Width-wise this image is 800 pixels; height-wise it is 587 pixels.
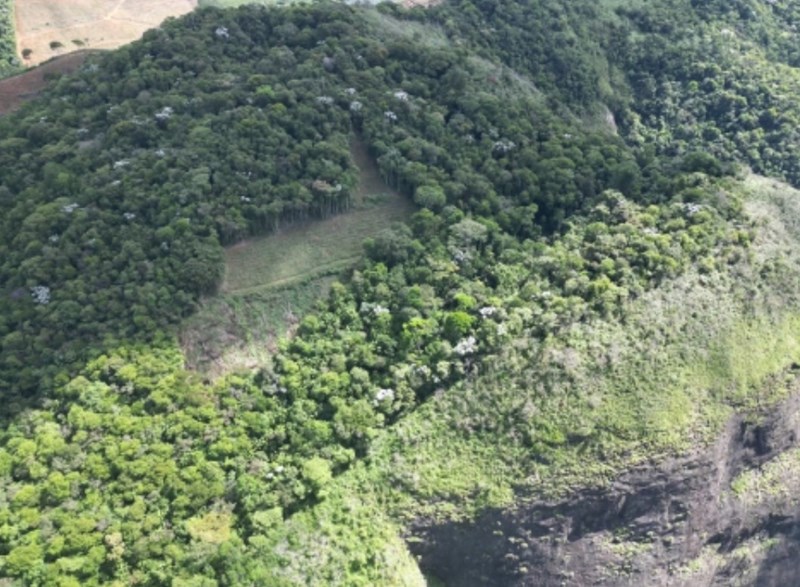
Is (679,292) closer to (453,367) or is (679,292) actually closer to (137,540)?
(453,367)

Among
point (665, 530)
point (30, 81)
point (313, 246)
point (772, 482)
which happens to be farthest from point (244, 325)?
point (772, 482)

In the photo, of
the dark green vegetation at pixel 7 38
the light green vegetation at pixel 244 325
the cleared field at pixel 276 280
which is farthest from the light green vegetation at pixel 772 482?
the dark green vegetation at pixel 7 38

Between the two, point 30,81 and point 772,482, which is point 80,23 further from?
point 772,482

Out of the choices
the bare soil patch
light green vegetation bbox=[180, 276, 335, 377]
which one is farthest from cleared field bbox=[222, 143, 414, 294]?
the bare soil patch

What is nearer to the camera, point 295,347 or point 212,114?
point 295,347

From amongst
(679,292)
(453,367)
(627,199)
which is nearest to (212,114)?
(453,367)

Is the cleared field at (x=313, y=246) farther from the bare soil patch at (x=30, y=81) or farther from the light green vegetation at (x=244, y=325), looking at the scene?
the bare soil patch at (x=30, y=81)
